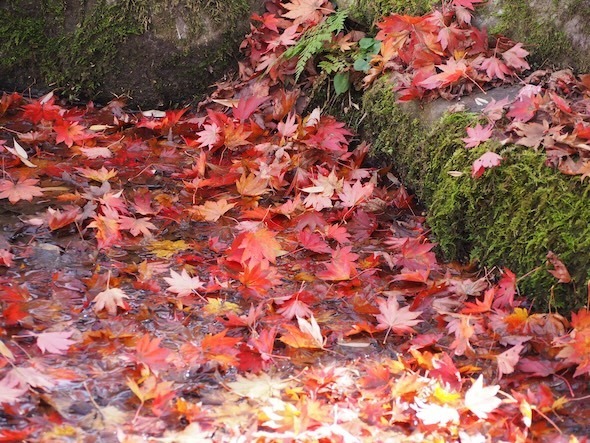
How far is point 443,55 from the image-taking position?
11.1ft

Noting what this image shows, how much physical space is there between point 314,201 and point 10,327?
1.50 m

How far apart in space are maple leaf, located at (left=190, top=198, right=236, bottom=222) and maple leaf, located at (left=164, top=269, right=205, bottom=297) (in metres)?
0.53

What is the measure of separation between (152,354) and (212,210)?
110cm

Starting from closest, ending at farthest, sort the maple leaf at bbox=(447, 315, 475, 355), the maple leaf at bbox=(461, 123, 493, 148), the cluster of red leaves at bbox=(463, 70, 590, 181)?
1. the maple leaf at bbox=(447, 315, 475, 355)
2. the cluster of red leaves at bbox=(463, 70, 590, 181)
3. the maple leaf at bbox=(461, 123, 493, 148)

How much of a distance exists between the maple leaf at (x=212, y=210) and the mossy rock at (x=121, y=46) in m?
1.36

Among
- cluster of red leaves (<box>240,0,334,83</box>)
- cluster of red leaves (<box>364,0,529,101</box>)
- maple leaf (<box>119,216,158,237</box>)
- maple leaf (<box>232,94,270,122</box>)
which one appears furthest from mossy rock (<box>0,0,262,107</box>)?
maple leaf (<box>119,216,158,237</box>)

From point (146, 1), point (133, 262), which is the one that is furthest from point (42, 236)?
point (146, 1)

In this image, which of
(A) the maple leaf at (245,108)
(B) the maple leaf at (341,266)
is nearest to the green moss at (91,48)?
(A) the maple leaf at (245,108)

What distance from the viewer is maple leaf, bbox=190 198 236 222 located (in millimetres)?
3268

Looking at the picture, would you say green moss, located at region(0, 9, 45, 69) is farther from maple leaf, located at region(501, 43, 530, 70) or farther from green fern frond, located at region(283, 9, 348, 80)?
maple leaf, located at region(501, 43, 530, 70)

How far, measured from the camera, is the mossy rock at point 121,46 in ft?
14.1

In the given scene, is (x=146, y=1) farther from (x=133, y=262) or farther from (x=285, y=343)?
(x=285, y=343)

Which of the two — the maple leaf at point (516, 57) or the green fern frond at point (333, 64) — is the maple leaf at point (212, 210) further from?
the maple leaf at point (516, 57)

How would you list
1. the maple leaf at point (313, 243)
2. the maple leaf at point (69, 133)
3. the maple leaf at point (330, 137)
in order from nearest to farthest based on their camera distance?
the maple leaf at point (313, 243) < the maple leaf at point (330, 137) < the maple leaf at point (69, 133)
